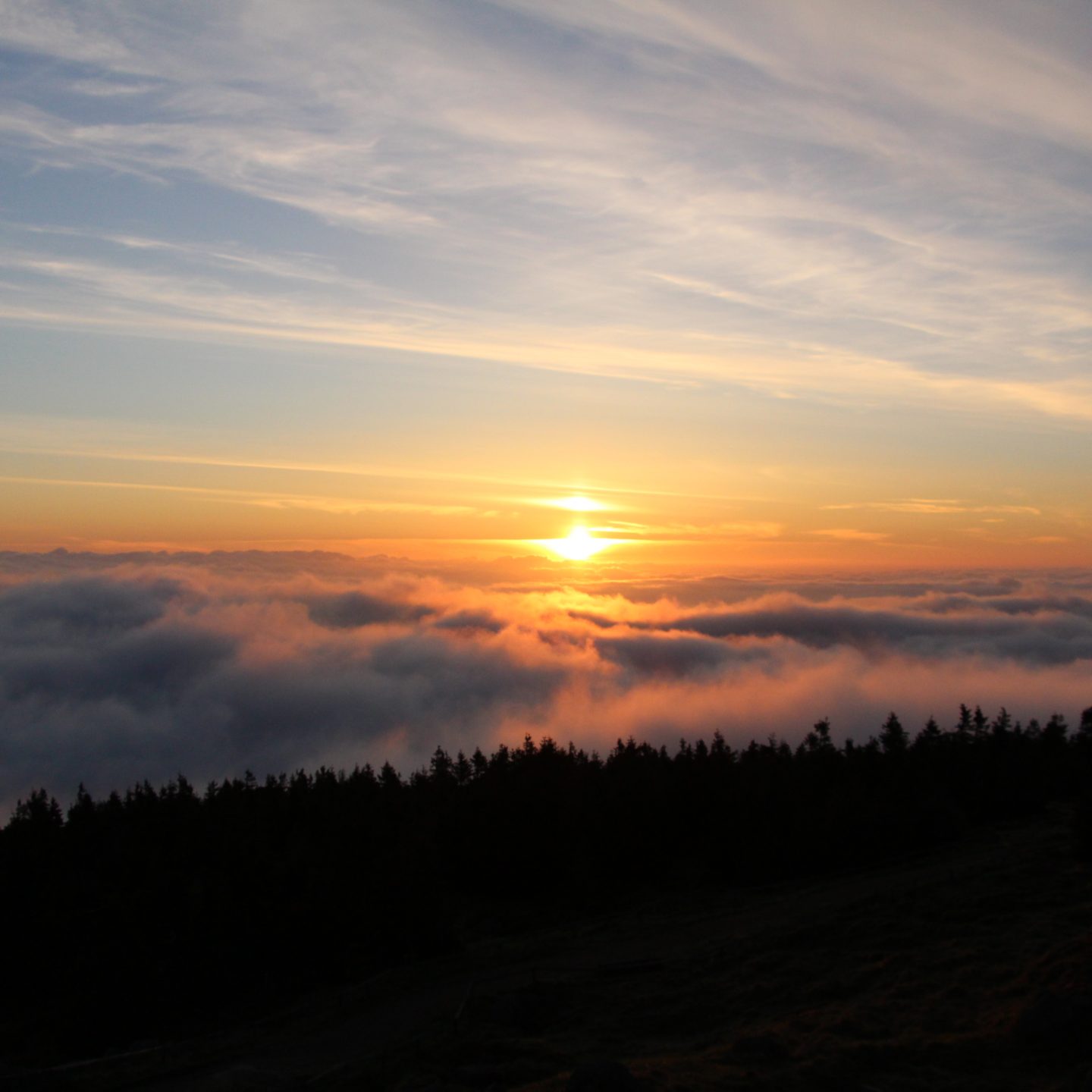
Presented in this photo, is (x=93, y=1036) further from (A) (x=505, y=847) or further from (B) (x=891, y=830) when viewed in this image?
(B) (x=891, y=830)

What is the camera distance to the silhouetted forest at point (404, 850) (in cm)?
3966

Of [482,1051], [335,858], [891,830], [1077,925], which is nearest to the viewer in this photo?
[482,1051]

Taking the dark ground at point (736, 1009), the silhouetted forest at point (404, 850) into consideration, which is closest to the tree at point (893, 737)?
the silhouetted forest at point (404, 850)

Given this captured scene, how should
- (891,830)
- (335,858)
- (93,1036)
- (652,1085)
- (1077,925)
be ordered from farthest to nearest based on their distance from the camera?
(891,830)
(335,858)
(93,1036)
(1077,925)
(652,1085)

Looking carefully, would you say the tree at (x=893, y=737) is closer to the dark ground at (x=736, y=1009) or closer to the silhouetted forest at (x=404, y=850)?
the silhouetted forest at (x=404, y=850)

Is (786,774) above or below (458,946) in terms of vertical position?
above

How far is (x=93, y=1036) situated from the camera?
37.2 metres

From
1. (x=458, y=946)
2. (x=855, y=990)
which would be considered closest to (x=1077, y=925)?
(x=855, y=990)

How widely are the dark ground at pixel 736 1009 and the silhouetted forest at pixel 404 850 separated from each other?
449cm

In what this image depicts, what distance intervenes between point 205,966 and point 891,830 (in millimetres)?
34836

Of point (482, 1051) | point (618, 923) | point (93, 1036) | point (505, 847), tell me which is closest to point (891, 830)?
point (618, 923)

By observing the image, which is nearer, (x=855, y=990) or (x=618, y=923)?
(x=855, y=990)

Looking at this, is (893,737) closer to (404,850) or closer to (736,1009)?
(404,850)

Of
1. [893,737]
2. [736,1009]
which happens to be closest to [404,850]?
[736,1009]
